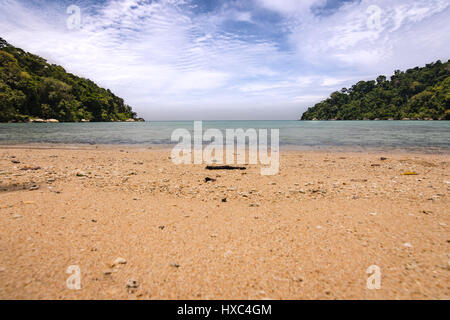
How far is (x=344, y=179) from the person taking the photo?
23.4ft

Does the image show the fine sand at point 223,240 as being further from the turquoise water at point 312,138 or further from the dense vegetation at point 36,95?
the dense vegetation at point 36,95

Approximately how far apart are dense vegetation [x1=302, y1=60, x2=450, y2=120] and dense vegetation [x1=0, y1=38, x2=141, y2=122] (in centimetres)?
16419

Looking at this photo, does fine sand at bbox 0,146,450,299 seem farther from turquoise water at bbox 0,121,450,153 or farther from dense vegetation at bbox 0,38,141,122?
dense vegetation at bbox 0,38,141,122

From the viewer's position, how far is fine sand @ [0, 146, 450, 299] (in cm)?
228

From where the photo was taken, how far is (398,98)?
130m

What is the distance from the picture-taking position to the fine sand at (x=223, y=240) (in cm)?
228

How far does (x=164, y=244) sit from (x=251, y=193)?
3.14 meters

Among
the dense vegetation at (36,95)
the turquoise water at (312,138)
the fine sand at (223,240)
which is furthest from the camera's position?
the dense vegetation at (36,95)

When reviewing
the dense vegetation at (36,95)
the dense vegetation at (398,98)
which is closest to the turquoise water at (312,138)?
the dense vegetation at (36,95)

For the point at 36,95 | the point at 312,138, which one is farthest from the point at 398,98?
the point at 36,95

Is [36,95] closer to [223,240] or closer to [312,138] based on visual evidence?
[312,138]

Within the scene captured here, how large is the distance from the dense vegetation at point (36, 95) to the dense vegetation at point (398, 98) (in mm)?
164191

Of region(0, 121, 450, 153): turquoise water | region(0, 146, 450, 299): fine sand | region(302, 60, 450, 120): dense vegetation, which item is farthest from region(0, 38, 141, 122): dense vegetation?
region(302, 60, 450, 120): dense vegetation
